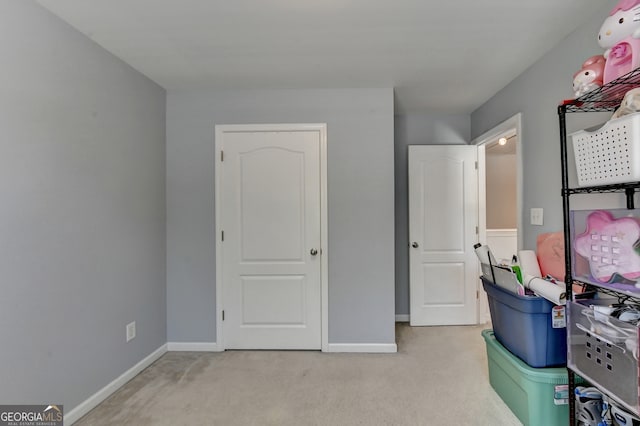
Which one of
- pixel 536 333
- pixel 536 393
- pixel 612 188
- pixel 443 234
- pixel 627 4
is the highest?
pixel 627 4

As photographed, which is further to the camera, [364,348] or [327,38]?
[364,348]

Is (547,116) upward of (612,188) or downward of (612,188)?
upward

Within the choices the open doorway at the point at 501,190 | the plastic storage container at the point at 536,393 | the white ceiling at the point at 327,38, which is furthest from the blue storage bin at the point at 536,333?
the open doorway at the point at 501,190

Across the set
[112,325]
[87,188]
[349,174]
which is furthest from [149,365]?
[349,174]

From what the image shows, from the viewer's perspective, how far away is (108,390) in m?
2.16

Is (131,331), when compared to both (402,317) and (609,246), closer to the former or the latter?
(402,317)

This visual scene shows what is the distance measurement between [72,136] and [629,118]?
276 cm

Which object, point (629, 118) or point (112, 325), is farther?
point (112, 325)

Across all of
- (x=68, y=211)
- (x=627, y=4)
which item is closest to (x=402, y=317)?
(x=627, y=4)

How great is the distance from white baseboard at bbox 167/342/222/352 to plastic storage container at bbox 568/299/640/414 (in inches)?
103

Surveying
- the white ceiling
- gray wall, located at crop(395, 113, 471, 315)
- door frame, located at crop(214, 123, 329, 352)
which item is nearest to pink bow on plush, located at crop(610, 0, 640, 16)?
the white ceiling

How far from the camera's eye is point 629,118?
1199 mm

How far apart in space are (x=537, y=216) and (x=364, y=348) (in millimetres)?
1755

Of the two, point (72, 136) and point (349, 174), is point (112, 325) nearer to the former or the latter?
point (72, 136)
